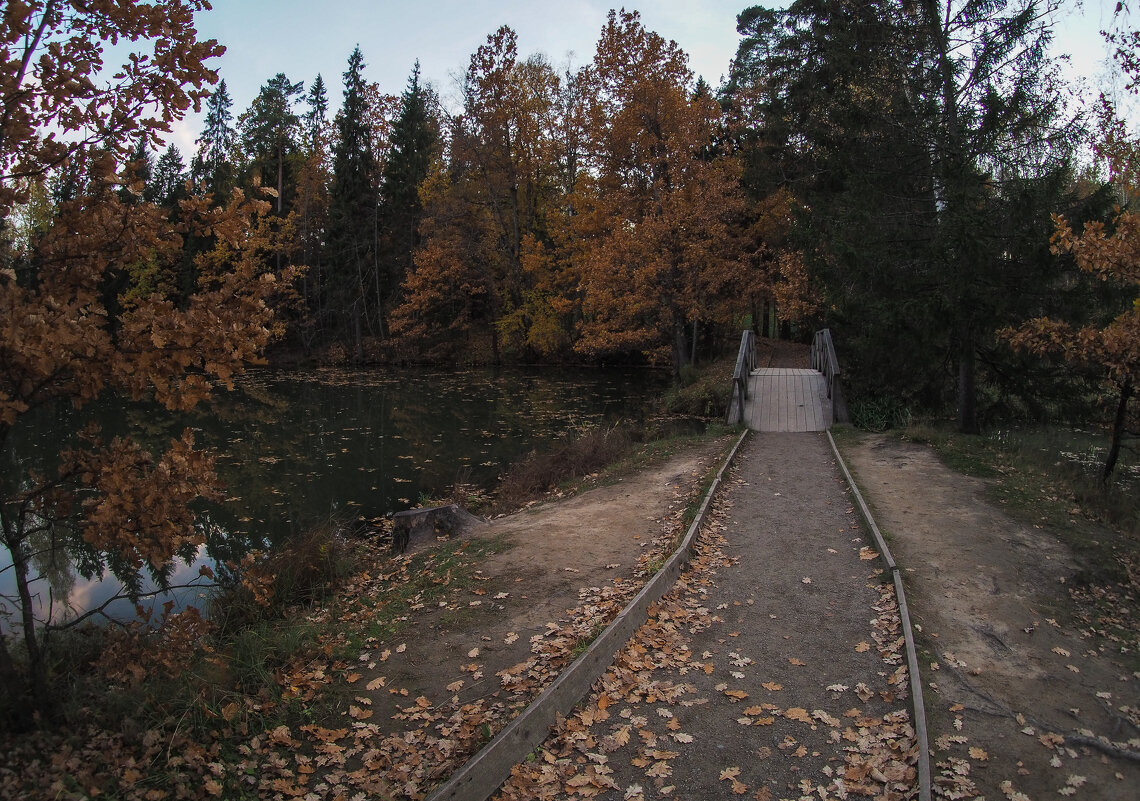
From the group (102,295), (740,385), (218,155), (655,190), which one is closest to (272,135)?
(218,155)

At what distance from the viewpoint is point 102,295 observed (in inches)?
150

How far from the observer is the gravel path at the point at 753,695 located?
3863mm

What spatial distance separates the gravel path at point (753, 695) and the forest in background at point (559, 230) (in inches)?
110

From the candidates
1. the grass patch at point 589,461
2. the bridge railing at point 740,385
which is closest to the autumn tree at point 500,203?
the bridge railing at point 740,385

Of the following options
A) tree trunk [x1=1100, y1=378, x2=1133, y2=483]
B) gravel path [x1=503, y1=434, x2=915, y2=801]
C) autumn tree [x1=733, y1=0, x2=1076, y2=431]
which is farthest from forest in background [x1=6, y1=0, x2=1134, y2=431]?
gravel path [x1=503, y1=434, x2=915, y2=801]

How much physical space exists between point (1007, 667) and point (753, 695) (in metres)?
2.07

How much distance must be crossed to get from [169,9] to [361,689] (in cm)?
451

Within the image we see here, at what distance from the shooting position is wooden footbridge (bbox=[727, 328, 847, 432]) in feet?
49.9

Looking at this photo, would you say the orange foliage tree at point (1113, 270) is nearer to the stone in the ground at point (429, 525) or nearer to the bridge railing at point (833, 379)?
the bridge railing at point (833, 379)

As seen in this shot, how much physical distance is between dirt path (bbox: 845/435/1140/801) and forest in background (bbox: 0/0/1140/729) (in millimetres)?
3780

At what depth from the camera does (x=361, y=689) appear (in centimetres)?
495

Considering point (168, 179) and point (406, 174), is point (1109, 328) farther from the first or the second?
point (168, 179)

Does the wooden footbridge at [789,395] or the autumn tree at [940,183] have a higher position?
the autumn tree at [940,183]

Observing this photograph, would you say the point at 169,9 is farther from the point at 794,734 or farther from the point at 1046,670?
the point at 1046,670
